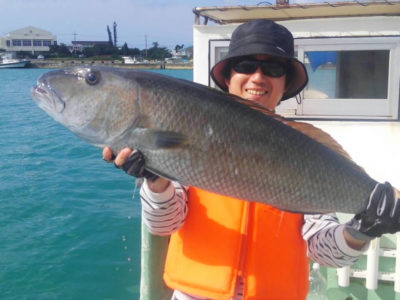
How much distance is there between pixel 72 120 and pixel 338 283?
395cm

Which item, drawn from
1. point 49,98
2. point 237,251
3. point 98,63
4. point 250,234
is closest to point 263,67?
point 250,234

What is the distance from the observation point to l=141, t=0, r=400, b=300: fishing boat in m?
6.07

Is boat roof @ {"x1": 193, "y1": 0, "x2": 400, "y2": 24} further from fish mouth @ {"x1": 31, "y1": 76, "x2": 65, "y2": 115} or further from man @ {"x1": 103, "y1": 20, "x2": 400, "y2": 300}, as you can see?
fish mouth @ {"x1": 31, "y1": 76, "x2": 65, "y2": 115}

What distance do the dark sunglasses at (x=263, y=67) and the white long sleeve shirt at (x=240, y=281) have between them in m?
0.89

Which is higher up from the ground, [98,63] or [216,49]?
[98,63]

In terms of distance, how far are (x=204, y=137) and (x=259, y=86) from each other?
71cm

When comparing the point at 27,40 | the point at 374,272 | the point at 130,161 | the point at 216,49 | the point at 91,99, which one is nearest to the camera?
the point at 130,161

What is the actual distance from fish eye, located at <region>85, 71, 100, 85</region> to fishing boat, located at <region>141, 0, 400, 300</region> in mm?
4010

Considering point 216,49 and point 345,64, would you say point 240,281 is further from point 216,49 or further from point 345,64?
point 345,64

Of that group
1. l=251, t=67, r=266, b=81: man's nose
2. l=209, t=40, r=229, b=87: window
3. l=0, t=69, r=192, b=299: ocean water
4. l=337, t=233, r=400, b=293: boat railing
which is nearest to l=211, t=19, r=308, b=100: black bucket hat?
l=251, t=67, r=266, b=81: man's nose

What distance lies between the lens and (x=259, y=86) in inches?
110

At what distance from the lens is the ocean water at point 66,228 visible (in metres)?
7.43

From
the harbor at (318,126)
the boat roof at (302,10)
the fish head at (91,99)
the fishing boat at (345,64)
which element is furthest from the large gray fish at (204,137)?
the boat roof at (302,10)

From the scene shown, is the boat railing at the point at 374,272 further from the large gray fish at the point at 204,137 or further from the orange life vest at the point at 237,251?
the large gray fish at the point at 204,137
